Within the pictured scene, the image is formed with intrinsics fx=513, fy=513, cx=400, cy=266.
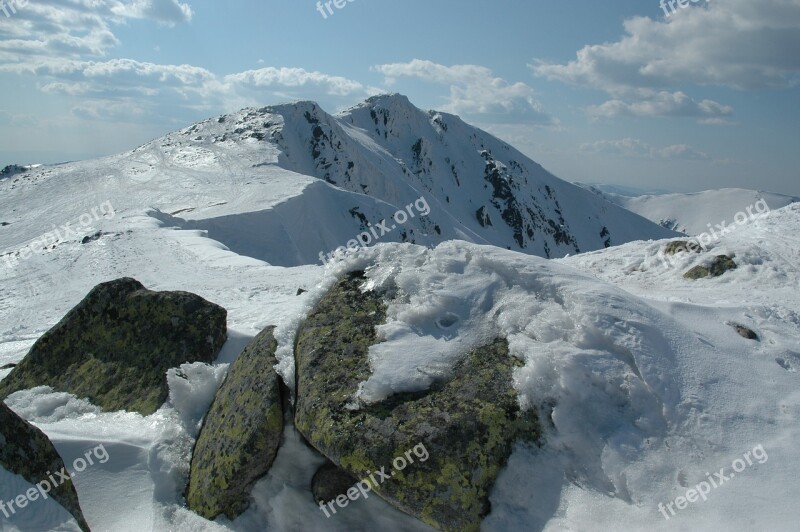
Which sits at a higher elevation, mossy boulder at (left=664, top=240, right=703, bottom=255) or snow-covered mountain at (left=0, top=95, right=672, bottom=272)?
mossy boulder at (left=664, top=240, right=703, bottom=255)

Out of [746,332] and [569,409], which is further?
[746,332]

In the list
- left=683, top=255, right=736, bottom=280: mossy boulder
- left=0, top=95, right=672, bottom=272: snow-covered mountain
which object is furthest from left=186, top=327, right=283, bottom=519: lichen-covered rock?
left=0, top=95, right=672, bottom=272: snow-covered mountain

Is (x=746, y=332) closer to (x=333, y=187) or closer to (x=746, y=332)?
(x=746, y=332)

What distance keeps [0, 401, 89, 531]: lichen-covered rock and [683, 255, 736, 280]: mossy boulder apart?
37.5 feet

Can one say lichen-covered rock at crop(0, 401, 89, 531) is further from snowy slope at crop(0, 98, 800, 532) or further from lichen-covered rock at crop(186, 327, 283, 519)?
lichen-covered rock at crop(186, 327, 283, 519)

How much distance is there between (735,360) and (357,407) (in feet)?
14.2

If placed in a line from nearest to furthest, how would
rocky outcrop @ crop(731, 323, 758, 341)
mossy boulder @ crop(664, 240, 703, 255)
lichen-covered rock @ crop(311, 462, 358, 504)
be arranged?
lichen-covered rock @ crop(311, 462, 358, 504)
rocky outcrop @ crop(731, 323, 758, 341)
mossy boulder @ crop(664, 240, 703, 255)

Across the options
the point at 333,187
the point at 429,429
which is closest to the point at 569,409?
the point at 429,429

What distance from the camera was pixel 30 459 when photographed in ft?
16.1

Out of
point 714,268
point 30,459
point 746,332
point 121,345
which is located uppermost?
point 746,332

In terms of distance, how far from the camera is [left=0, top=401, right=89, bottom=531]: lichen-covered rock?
4734mm

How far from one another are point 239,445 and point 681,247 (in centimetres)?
1133

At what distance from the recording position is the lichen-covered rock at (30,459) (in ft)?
15.5

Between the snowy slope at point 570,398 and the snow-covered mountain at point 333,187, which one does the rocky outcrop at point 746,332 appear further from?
the snow-covered mountain at point 333,187
